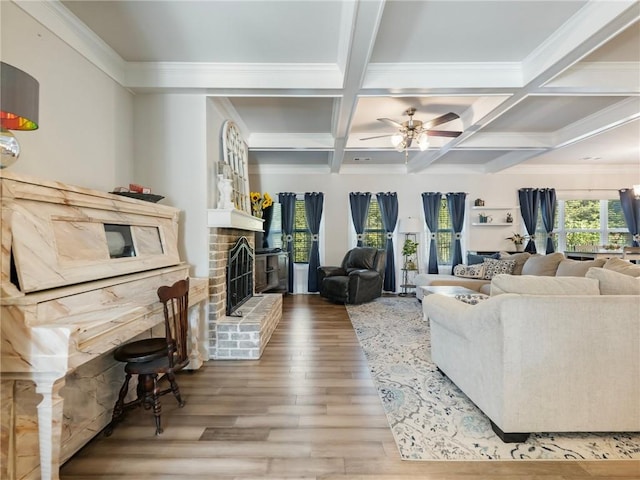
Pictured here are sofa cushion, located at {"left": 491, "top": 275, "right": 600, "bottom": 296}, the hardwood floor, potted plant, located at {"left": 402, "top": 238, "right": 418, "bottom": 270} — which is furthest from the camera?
potted plant, located at {"left": 402, "top": 238, "right": 418, "bottom": 270}

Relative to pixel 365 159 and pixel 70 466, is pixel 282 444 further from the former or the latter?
pixel 365 159

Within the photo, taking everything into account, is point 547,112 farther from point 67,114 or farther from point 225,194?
point 67,114

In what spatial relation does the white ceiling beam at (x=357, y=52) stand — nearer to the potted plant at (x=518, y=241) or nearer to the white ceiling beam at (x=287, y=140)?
the white ceiling beam at (x=287, y=140)

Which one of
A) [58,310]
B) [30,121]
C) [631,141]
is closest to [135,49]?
[30,121]

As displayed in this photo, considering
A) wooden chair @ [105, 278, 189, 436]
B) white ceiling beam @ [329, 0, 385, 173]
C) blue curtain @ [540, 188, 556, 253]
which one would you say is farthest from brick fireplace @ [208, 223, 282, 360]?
blue curtain @ [540, 188, 556, 253]

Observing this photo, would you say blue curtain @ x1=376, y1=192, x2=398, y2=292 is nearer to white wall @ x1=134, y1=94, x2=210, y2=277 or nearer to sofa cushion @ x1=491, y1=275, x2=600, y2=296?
white wall @ x1=134, y1=94, x2=210, y2=277

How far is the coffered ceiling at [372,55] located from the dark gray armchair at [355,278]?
2.51 m

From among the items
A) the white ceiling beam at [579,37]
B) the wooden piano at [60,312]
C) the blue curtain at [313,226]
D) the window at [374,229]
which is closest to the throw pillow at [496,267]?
the window at [374,229]

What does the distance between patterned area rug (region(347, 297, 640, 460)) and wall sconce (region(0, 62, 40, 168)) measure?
8.20ft

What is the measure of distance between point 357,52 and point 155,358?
263 centimetres

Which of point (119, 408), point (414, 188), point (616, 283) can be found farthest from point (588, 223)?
point (119, 408)

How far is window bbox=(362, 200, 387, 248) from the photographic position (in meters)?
6.86

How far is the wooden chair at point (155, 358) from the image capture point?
6.46 feet

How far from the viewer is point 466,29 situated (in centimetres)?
247
